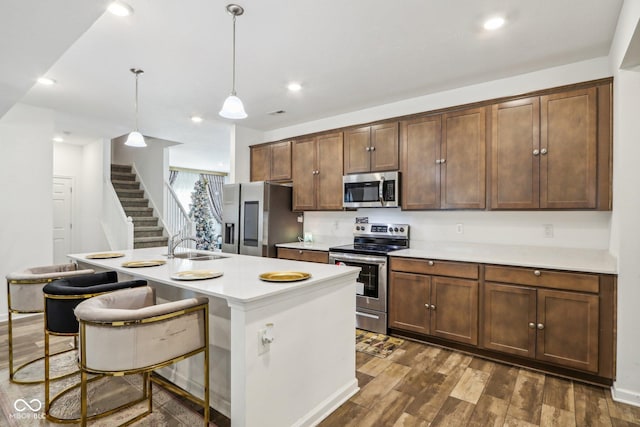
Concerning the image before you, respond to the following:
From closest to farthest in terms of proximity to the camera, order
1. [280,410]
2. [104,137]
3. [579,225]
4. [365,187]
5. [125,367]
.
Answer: [125,367]
[280,410]
[579,225]
[365,187]
[104,137]

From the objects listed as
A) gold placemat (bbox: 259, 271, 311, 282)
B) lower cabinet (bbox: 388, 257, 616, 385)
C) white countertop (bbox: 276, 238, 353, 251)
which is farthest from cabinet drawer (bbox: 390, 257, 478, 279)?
gold placemat (bbox: 259, 271, 311, 282)

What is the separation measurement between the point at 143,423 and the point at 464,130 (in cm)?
352

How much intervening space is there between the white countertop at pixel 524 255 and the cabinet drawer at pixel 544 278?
0.05m

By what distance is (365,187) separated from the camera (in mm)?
3926

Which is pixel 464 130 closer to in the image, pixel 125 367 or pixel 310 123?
pixel 310 123

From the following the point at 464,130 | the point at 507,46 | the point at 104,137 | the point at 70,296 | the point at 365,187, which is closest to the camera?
the point at 70,296

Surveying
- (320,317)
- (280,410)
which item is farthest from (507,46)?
(280,410)

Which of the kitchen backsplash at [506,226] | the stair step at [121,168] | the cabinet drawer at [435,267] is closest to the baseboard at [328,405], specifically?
the cabinet drawer at [435,267]

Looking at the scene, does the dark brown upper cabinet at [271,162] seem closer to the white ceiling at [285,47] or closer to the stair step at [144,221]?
the white ceiling at [285,47]

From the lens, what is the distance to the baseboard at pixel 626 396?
7.24 feet

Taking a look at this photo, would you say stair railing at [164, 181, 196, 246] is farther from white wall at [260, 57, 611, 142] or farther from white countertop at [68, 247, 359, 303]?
white countertop at [68, 247, 359, 303]

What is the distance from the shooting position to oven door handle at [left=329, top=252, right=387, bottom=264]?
348cm

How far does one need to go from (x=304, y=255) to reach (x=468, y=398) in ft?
7.67

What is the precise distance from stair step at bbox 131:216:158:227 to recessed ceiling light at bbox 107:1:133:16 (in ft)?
17.2
